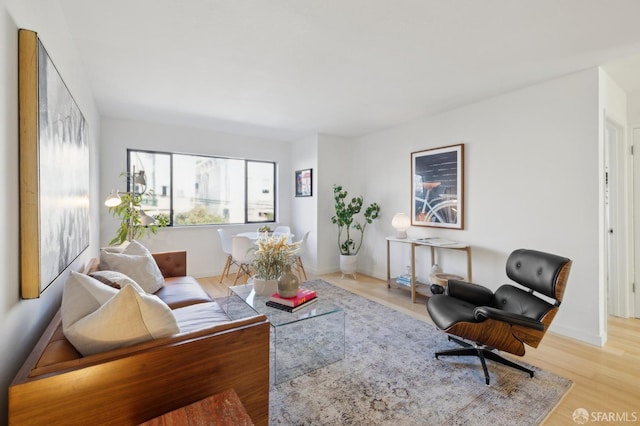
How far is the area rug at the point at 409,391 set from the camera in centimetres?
174

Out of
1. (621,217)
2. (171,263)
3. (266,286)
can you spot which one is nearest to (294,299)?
(266,286)

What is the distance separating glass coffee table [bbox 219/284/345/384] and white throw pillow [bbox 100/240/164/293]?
692 mm

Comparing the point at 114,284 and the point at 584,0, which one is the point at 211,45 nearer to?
the point at 114,284

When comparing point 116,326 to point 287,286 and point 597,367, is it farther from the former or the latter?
point 597,367

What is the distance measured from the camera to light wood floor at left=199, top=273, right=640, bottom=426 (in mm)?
1828

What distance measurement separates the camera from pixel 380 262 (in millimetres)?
4902

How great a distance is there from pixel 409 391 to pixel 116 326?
5.90ft

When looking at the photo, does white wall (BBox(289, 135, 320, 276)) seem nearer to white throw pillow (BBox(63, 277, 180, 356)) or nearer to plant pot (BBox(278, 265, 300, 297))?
plant pot (BBox(278, 265, 300, 297))

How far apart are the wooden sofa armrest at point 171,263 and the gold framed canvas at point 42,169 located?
1400 millimetres

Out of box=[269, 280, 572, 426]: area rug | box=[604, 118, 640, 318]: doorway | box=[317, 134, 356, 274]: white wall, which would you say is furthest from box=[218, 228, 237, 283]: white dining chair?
box=[604, 118, 640, 318]: doorway

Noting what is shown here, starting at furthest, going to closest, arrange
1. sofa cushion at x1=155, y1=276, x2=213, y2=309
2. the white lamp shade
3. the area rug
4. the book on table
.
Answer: the white lamp shade
sofa cushion at x1=155, y1=276, x2=213, y2=309
the book on table
the area rug

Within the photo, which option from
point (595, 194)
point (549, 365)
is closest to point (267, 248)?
point (549, 365)

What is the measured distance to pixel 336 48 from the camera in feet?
7.69

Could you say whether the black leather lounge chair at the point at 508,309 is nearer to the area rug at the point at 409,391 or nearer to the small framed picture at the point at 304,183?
the area rug at the point at 409,391
